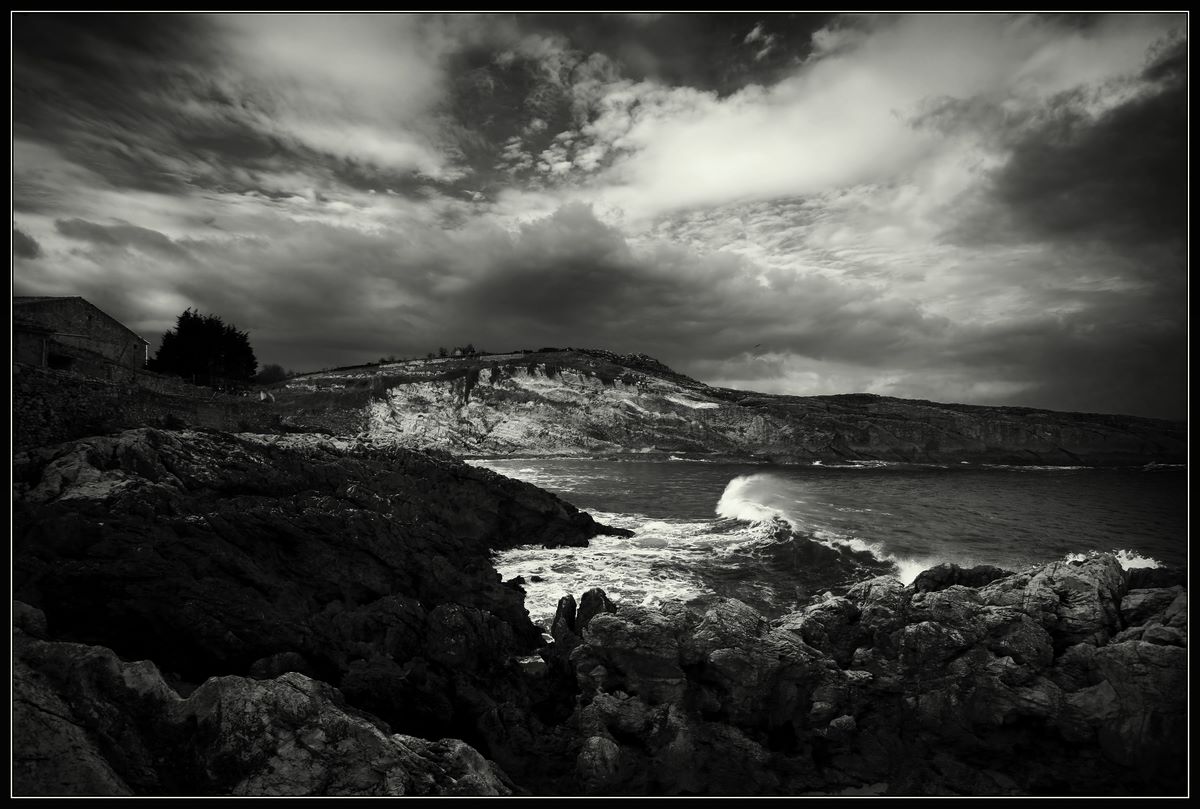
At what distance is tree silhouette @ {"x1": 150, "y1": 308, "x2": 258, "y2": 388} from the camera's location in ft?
157

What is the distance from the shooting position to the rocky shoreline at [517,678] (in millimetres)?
4633

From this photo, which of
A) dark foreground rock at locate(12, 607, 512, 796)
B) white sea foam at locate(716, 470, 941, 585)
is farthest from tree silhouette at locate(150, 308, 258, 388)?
dark foreground rock at locate(12, 607, 512, 796)

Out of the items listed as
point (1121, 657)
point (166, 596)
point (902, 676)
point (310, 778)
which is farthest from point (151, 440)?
point (1121, 657)

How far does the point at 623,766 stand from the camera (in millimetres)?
6871

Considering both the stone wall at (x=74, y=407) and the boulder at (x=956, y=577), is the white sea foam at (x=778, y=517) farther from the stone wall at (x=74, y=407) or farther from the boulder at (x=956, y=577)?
the stone wall at (x=74, y=407)

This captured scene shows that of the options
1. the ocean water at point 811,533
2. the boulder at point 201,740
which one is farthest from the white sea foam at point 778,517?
the boulder at point 201,740

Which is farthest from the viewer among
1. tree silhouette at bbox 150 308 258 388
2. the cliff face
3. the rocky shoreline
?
the cliff face

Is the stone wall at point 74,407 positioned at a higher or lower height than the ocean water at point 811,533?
higher

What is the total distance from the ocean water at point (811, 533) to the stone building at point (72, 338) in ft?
61.5

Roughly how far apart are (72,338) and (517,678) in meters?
31.3

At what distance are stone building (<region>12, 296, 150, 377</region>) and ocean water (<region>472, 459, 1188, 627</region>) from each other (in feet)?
61.5

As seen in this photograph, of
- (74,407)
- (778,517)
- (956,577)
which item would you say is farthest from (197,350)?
(956,577)

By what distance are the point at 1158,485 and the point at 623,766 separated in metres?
60.8

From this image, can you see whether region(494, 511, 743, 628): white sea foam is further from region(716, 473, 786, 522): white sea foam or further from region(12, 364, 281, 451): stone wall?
region(12, 364, 281, 451): stone wall
